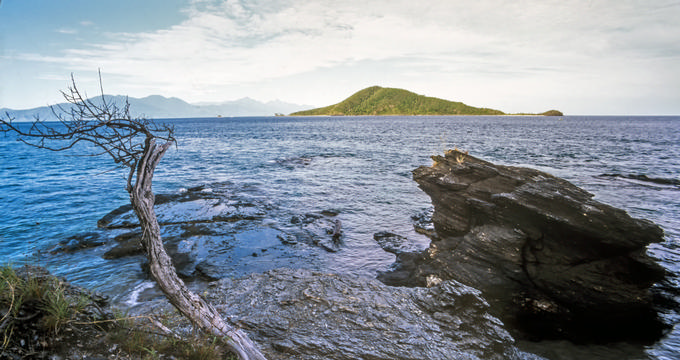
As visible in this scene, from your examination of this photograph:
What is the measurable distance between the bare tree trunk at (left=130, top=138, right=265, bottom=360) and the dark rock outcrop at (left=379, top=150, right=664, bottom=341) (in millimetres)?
7143

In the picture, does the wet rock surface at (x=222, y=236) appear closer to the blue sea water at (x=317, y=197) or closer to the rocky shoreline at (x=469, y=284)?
the rocky shoreline at (x=469, y=284)

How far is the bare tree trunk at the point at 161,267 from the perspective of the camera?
6148mm

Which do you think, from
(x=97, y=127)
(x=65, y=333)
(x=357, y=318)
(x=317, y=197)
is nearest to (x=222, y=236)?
(x=317, y=197)

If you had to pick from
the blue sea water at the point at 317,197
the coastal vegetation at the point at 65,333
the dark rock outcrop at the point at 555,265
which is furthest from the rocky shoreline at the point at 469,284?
the coastal vegetation at the point at 65,333

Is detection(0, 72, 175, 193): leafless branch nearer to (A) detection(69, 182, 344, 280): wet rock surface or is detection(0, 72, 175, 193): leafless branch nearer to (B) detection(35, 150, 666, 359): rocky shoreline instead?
(B) detection(35, 150, 666, 359): rocky shoreline

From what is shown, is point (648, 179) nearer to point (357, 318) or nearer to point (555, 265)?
point (555, 265)

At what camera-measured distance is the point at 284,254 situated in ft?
47.8

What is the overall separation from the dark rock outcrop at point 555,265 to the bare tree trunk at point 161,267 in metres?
7.14

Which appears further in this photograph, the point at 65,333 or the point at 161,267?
the point at 161,267

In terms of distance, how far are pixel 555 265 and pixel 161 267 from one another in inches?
504

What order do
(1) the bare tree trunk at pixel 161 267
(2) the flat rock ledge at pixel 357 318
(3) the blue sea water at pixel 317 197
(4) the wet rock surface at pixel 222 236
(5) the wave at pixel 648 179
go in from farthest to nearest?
(5) the wave at pixel 648 179, (4) the wet rock surface at pixel 222 236, (3) the blue sea water at pixel 317 197, (2) the flat rock ledge at pixel 357 318, (1) the bare tree trunk at pixel 161 267

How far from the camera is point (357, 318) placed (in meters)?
9.64

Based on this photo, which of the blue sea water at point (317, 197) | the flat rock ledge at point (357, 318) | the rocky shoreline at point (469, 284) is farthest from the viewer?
the blue sea water at point (317, 197)

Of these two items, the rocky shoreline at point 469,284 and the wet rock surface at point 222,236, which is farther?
the wet rock surface at point 222,236
